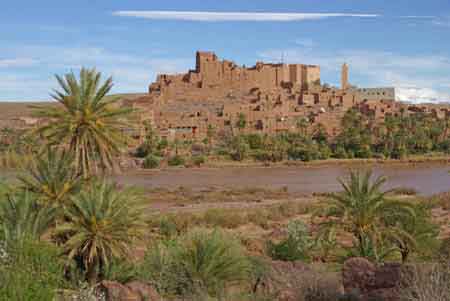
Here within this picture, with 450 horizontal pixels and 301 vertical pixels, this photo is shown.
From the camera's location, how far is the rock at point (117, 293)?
23.6ft

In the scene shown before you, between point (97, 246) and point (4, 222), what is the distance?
1639 mm

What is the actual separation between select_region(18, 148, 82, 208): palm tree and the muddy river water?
26.3m

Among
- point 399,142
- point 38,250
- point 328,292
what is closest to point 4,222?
point 38,250

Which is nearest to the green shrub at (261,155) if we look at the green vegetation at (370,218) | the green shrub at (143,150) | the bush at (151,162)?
the bush at (151,162)

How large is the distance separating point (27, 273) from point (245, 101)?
6289 cm

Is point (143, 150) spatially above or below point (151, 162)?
above

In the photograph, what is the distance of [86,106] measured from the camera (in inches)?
459

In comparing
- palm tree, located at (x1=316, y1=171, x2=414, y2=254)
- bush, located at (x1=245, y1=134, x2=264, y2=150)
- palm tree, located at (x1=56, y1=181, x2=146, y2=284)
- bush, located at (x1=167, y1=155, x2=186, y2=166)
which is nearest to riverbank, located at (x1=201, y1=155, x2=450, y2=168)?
bush, located at (x1=167, y1=155, x2=186, y2=166)

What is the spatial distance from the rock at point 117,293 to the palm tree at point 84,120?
4578 millimetres

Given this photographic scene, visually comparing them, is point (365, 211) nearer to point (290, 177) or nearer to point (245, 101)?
point (290, 177)

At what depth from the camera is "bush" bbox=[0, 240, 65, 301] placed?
5.43 metres

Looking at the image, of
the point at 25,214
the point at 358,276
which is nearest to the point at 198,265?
the point at 358,276

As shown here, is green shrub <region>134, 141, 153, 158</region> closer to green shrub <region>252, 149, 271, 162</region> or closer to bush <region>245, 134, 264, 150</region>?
green shrub <region>252, 149, 271, 162</region>

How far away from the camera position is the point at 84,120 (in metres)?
11.7
